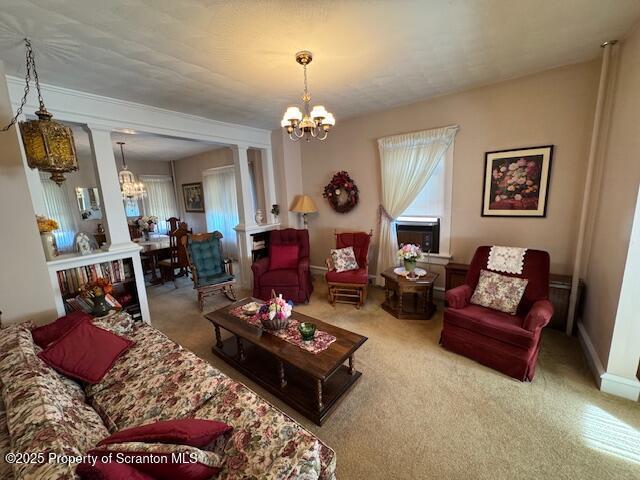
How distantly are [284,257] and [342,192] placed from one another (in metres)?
1.39

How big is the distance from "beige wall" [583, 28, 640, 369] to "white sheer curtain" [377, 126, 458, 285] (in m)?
1.34

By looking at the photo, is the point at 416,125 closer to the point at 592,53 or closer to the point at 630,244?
the point at 592,53

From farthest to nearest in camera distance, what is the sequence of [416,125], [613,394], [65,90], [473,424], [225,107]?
[416,125] < [225,107] < [65,90] < [613,394] < [473,424]

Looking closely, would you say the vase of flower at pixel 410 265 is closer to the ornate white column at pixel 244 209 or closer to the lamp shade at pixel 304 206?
the lamp shade at pixel 304 206

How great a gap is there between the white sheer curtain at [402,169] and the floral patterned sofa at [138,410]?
115 inches

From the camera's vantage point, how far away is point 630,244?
5.74 feet

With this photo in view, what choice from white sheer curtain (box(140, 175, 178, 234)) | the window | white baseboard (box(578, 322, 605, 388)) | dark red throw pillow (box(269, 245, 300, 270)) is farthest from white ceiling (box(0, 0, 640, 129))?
white sheer curtain (box(140, 175, 178, 234))

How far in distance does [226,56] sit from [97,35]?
82cm

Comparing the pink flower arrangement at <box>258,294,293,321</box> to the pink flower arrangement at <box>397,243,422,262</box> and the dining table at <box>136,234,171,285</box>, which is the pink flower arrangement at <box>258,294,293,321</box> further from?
the dining table at <box>136,234,171,285</box>

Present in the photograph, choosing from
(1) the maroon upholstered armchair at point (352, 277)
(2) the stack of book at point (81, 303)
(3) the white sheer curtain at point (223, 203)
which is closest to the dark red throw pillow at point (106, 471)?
(2) the stack of book at point (81, 303)

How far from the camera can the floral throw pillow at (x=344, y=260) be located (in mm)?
3684

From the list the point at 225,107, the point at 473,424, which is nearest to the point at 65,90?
the point at 225,107

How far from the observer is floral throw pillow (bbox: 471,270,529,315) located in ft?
7.86

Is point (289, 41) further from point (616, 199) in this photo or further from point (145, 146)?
point (145, 146)
